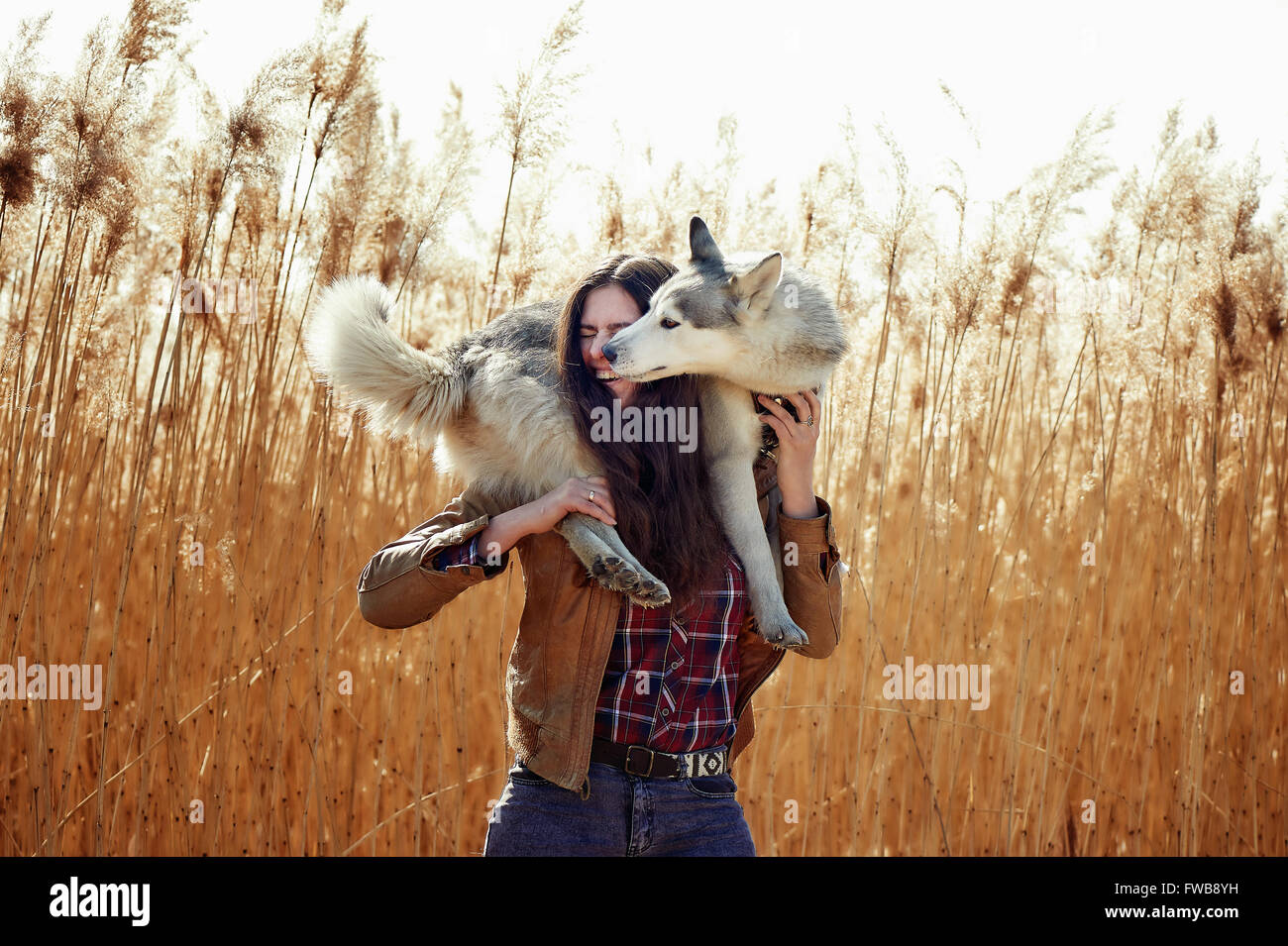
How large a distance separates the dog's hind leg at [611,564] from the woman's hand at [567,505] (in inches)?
1.5

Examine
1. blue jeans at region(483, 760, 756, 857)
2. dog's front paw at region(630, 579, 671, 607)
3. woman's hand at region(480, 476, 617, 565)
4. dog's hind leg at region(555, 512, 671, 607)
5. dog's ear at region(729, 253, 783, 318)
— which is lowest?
blue jeans at region(483, 760, 756, 857)

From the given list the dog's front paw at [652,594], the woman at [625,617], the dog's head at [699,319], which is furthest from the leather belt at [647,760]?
the dog's head at [699,319]

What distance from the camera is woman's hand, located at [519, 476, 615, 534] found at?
1976mm

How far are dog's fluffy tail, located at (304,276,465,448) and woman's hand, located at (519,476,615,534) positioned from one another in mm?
410

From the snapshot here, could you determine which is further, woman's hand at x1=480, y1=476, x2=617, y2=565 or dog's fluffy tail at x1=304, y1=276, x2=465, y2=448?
dog's fluffy tail at x1=304, y1=276, x2=465, y2=448

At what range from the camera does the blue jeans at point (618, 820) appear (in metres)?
1.83

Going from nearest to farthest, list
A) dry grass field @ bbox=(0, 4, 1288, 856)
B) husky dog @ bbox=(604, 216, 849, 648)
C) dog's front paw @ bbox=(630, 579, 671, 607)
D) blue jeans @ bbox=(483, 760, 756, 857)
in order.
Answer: blue jeans @ bbox=(483, 760, 756, 857)
dog's front paw @ bbox=(630, 579, 671, 607)
husky dog @ bbox=(604, 216, 849, 648)
dry grass field @ bbox=(0, 4, 1288, 856)

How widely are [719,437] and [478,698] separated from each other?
1.59 m

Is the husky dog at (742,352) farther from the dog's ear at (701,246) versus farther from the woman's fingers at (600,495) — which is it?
the woman's fingers at (600,495)

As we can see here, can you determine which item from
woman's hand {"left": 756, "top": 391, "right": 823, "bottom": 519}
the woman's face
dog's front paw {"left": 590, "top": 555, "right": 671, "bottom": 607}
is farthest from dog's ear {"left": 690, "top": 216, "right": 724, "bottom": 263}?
dog's front paw {"left": 590, "top": 555, "right": 671, "bottom": 607}

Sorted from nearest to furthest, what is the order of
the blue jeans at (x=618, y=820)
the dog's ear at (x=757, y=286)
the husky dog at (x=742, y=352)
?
the blue jeans at (x=618, y=820), the husky dog at (x=742, y=352), the dog's ear at (x=757, y=286)

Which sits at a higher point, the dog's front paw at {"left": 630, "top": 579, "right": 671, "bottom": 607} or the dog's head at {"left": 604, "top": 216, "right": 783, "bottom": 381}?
the dog's head at {"left": 604, "top": 216, "right": 783, "bottom": 381}

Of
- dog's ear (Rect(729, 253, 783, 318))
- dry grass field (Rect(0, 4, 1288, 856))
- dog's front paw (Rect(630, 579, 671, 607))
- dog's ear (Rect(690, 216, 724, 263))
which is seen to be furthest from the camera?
dry grass field (Rect(0, 4, 1288, 856))

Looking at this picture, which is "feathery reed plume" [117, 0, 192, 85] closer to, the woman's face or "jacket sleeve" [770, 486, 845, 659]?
the woman's face
